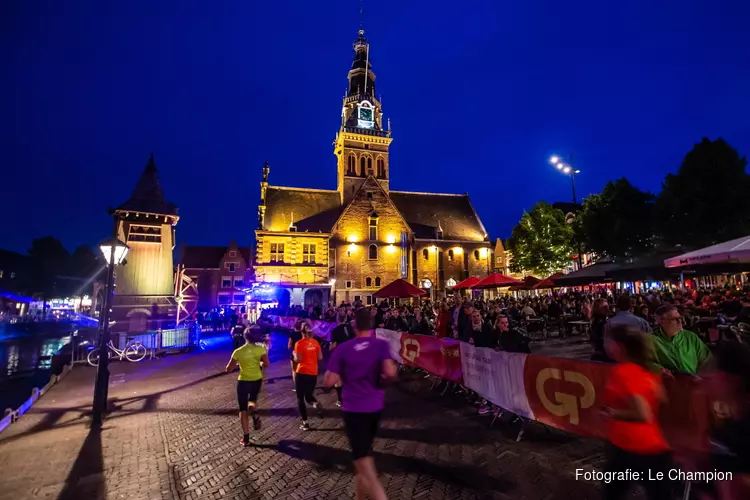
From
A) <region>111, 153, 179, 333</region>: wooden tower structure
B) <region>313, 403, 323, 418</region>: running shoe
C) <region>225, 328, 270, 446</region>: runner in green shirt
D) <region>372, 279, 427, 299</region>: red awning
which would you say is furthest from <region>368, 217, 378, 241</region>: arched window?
<region>225, 328, 270, 446</region>: runner in green shirt

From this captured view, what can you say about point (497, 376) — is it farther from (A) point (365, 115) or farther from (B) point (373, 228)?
(A) point (365, 115)

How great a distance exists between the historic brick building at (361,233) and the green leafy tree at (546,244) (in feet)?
19.4

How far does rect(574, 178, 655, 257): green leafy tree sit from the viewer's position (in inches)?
1228

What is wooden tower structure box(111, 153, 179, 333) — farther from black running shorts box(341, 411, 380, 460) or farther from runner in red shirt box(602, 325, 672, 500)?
runner in red shirt box(602, 325, 672, 500)

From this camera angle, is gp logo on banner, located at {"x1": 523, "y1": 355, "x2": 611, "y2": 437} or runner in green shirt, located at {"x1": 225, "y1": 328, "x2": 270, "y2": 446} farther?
runner in green shirt, located at {"x1": 225, "y1": 328, "x2": 270, "y2": 446}

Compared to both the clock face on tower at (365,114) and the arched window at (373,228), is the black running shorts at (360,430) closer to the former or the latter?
the arched window at (373,228)

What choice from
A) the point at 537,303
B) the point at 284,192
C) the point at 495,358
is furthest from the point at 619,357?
the point at 284,192

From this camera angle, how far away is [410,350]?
11.1 metres

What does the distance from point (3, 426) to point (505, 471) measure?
1000 centimetres

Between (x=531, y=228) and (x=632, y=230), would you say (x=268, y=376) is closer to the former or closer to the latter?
(x=632, y=230)

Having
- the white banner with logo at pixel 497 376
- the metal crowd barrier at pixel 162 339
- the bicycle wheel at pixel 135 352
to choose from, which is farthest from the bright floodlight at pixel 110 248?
the metal crowd barrier at pixel 162 339

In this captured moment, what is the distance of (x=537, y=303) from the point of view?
71.6ft

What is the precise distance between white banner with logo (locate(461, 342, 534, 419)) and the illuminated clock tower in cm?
4099

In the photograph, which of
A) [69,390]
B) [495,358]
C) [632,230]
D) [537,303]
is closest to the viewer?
[495,358]
